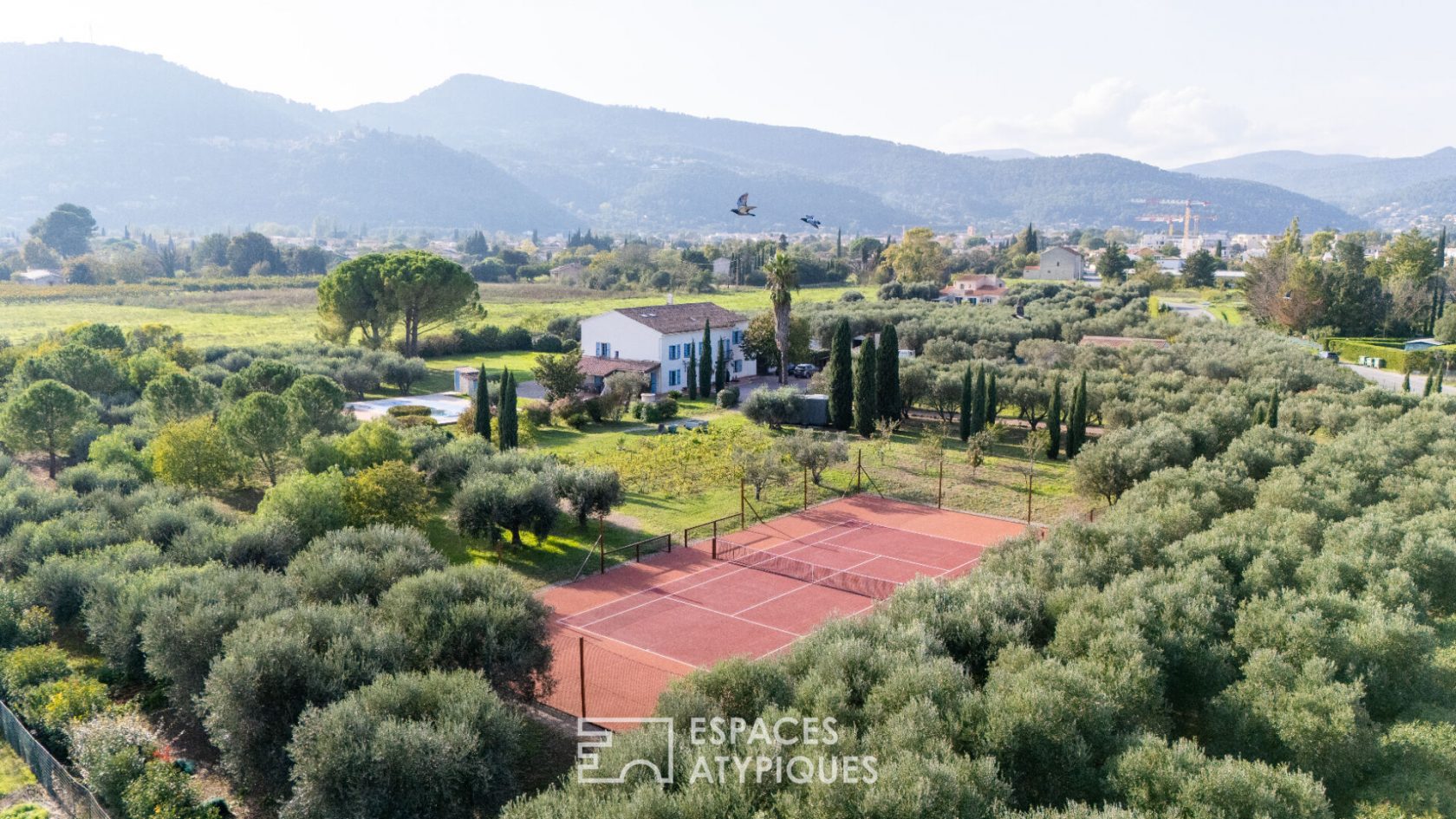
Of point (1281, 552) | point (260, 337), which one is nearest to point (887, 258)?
point (260, 337)

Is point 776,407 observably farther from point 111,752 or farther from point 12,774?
point 111,752

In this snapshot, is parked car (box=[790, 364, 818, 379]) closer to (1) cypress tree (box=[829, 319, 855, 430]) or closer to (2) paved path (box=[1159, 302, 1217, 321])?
(1) cypress tree (box=[829, 319, 855, 430])

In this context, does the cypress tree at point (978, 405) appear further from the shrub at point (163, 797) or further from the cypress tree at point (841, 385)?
the shrub at point (163, 797)

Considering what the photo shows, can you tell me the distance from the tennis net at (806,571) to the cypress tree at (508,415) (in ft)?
41.1

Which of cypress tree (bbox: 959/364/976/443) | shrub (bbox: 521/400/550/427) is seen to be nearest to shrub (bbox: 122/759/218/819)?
shrub (bbox: 521/400/550/427)

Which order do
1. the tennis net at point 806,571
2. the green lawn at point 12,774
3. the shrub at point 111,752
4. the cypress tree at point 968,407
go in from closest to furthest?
the shrub at point 111,752 < the green lawn at point 12,774 < the tennis net at point 806,571 < the cypress tree at point 968,407

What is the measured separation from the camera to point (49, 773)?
14.3 metres

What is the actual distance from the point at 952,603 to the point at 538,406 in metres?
31.5

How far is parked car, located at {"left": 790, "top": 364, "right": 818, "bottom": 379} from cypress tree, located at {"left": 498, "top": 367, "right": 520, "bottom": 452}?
26.0 meters

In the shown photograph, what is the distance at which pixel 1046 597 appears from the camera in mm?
17422

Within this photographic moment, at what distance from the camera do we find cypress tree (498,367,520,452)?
3691 centimetres

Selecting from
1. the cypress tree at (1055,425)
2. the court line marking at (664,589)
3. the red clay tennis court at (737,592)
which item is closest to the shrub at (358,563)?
the red clay tennis court at (737,592)

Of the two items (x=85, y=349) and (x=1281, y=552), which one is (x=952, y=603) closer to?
(x=1281, y=552)

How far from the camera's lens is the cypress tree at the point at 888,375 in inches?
1697
